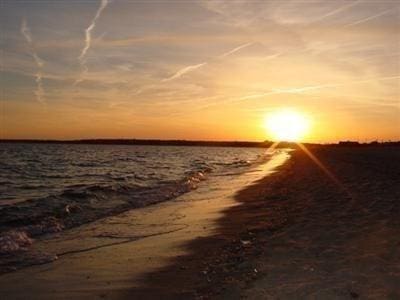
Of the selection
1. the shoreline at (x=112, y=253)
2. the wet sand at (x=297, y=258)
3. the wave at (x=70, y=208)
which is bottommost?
the wave at (x=70, y=208)

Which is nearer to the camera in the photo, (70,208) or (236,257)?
(236,257)

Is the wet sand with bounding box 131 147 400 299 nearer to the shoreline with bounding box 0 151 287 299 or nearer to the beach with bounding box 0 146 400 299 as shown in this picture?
the beach with bounding box 0 146 400 299

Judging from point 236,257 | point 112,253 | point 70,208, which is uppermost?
point 236,257

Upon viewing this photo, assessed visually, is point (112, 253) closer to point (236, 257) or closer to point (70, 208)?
point (236, 257)

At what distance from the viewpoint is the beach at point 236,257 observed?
6.68 meters

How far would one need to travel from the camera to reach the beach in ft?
21.9

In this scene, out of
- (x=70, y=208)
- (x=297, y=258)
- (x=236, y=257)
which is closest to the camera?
(x=297, y=258)

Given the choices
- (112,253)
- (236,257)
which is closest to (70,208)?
(112,253)

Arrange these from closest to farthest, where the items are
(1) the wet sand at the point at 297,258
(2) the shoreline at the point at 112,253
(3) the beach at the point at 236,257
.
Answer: (1) the wet sand at the point at 297,258
(3) the beach at the point at 236,257
(2) the shoreline at the point at 112,253

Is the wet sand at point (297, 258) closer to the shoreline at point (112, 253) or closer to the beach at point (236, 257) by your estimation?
the beach at point (236, 257)

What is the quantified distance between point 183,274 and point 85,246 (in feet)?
11.9

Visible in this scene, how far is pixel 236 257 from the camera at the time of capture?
8.43m

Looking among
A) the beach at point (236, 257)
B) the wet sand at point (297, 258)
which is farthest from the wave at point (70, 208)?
the wet sand at point (297, 258)

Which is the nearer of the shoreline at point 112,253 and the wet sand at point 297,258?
the wet sand at point 297,258
